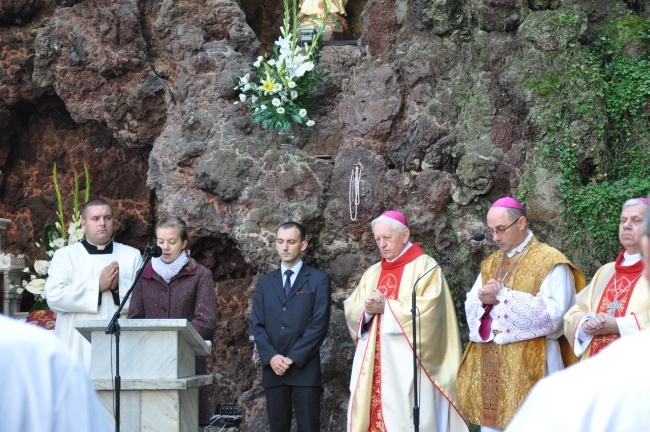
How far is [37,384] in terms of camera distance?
2027 millimetres

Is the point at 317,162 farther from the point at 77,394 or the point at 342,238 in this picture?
the point at 77,394

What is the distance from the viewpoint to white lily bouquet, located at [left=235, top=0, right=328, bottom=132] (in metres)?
9.23

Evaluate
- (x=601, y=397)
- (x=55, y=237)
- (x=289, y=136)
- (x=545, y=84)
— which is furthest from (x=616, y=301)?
(x=55, y=237)

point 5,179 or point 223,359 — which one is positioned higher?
point 5,179

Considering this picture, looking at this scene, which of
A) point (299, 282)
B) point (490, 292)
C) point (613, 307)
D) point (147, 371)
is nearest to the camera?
point (147, 371)

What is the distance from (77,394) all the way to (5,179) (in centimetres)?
946

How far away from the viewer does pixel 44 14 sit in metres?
10.7

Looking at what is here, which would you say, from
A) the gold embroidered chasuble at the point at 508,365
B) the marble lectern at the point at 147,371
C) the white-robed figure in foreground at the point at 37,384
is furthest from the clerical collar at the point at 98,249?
the white-robed figure in foreground at the point at 37,384

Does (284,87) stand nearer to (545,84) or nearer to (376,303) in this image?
(545,84)

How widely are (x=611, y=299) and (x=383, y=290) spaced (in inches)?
74.1

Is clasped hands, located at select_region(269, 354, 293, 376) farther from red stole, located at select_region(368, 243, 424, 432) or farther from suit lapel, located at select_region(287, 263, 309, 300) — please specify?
red stole, located at select_region(368, 243, 424, 432)

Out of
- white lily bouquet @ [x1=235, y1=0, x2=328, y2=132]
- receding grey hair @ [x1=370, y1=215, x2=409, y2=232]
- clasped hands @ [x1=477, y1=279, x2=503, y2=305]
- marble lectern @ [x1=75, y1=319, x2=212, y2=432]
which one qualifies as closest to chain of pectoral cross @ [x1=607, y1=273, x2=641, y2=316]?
clasped hands @ [x1=477, y1=279, x2=503, y2=305]

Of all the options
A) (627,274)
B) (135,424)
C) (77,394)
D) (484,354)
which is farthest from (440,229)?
(77,394)

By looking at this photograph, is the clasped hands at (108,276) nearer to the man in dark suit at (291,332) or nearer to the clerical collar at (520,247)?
the man in dark suit at (291,332)
